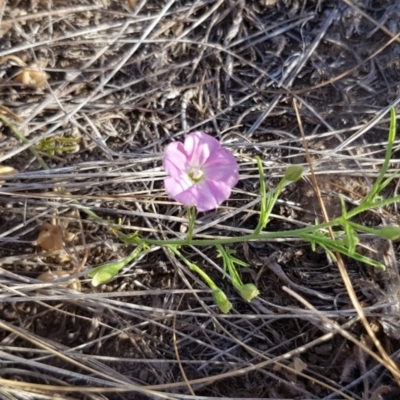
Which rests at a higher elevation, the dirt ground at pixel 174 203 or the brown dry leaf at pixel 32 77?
the brown dry leaf at pixel 32 77

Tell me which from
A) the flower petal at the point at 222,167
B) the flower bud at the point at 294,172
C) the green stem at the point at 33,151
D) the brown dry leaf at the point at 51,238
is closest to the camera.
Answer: the flower bud at the point at 294,172

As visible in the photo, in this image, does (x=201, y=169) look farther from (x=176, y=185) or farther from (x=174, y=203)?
(x=174, y=203)

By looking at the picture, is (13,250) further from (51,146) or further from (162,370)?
(162,370)

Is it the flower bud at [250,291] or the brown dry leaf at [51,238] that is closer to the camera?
the flower bud at [250,291]

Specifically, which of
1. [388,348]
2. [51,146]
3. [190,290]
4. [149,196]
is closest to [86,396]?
[190,290]

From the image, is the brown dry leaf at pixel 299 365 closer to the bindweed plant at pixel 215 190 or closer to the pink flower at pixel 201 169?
the bindweed plant at pixel 215 190

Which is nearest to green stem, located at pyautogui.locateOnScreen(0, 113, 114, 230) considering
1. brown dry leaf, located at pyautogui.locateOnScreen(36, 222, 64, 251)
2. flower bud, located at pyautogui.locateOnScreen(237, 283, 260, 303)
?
brown dry leaf, located at pyautogui.locateOnScreen(36, 222, 64, 251)

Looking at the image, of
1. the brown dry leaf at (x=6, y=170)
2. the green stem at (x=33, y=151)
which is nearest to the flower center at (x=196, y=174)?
the green stem at (x=33, y=151)

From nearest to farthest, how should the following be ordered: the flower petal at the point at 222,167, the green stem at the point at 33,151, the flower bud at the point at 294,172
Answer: the flower bud at the point at 294,172 < the flower petal at the point at 222,167 < the green stem at the point at 33,151

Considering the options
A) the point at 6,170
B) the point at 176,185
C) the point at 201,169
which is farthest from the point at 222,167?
the point at 6,170
